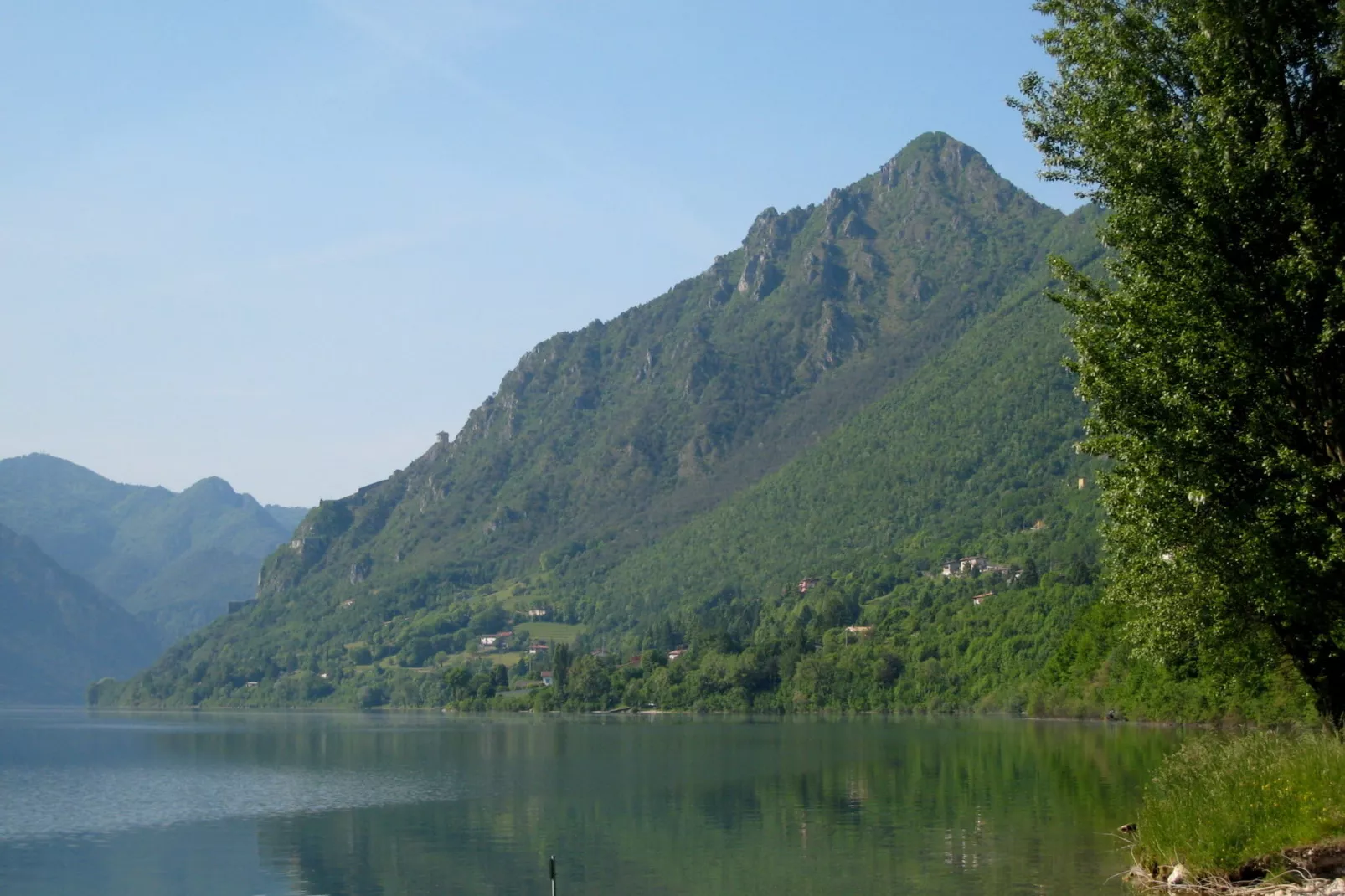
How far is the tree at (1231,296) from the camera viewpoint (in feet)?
93.1

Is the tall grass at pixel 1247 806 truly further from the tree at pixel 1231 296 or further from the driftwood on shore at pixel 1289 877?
the tree at pixel 1231 296

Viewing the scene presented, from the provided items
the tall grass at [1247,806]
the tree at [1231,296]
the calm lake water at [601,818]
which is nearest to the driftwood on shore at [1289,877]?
the tall grass at [1247,806]

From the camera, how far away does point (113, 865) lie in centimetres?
4562

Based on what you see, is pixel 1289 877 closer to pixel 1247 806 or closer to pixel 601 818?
pixel 1247 806

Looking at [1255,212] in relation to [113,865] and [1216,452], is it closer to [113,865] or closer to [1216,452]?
[1216,452]

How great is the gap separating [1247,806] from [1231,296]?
11.2 m

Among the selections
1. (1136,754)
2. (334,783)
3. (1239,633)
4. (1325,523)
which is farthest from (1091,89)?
(334,783)

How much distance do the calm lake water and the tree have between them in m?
9.43

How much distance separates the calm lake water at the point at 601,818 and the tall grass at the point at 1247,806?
2.74 m

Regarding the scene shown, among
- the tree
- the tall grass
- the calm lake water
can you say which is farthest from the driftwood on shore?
the tree

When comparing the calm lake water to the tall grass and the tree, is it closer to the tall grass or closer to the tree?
the tall grass

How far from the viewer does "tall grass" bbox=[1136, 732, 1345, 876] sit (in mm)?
25984

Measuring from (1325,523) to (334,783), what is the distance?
63662 mm

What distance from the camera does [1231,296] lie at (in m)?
28.6
